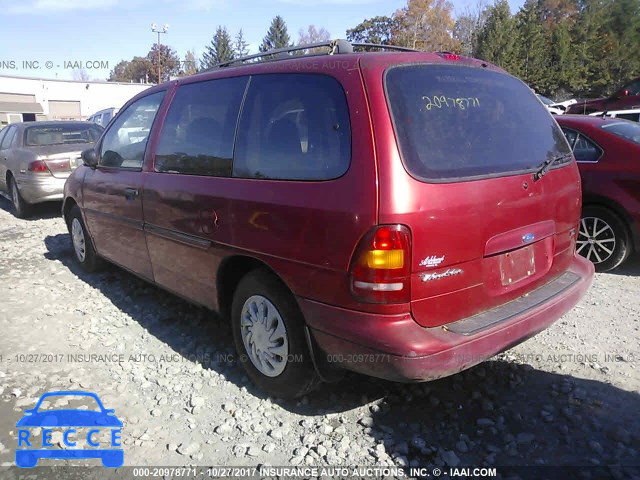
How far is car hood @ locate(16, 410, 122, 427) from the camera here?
2.93 meters

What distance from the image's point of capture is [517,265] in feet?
8.94

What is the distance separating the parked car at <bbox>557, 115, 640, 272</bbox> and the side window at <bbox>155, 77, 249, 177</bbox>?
12.1 ft

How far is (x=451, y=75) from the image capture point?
2.71 metres

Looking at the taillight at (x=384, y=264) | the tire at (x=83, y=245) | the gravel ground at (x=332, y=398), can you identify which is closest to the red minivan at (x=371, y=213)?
the taillight at (x=384, y=264)

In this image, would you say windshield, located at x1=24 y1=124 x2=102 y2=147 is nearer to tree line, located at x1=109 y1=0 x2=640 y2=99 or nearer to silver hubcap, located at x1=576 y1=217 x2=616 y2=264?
→ silver hubcap, located at x1=576 y1=217 x2=616 y2=264

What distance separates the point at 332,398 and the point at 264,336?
0.58 meters

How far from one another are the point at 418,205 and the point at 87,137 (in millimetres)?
8513

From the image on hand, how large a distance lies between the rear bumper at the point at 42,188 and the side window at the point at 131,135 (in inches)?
163

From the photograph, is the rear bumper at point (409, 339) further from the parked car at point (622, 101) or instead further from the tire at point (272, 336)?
the parked car at point (622, 101)

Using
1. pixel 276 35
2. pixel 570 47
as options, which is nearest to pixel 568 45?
pixel 570 47

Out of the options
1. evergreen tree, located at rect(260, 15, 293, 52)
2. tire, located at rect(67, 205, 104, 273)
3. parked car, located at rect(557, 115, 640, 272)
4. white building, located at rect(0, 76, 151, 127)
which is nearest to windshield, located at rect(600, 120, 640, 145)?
parked car, located at rect(557, 115, 640, 272)

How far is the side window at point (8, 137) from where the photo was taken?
934 cm

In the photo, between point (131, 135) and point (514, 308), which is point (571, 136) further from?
point (131, 135)

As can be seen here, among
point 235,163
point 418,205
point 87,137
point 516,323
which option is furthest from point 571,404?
point 87,137
